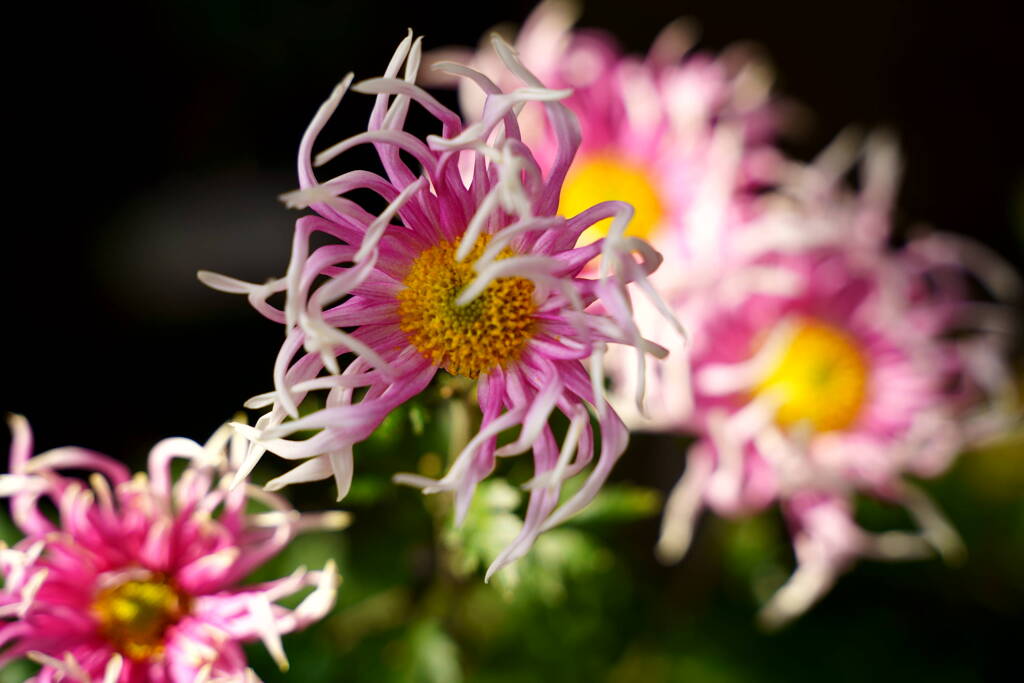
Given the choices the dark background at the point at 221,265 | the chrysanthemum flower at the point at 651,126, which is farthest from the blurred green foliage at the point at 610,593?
the chrysanthemum flower at the point at 651,126

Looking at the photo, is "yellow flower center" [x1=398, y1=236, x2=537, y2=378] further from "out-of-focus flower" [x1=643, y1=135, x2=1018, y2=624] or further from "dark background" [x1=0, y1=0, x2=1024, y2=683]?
"dark background" [x1=0, y1=0, x2=1024, y2=683]

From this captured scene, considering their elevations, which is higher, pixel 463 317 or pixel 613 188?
pixel 463 317

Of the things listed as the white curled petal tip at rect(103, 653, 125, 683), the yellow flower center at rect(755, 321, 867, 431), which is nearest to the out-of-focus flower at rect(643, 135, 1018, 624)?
the yellow flower center at rect(755, 321, 867, 431)

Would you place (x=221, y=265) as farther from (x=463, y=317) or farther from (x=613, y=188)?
(x=463, y=317)

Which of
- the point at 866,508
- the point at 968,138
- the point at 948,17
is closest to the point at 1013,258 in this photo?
the point at 968,138

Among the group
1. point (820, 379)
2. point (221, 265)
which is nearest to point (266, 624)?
point (820, 379)

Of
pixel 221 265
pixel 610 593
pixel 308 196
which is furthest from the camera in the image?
pixel 221 265
